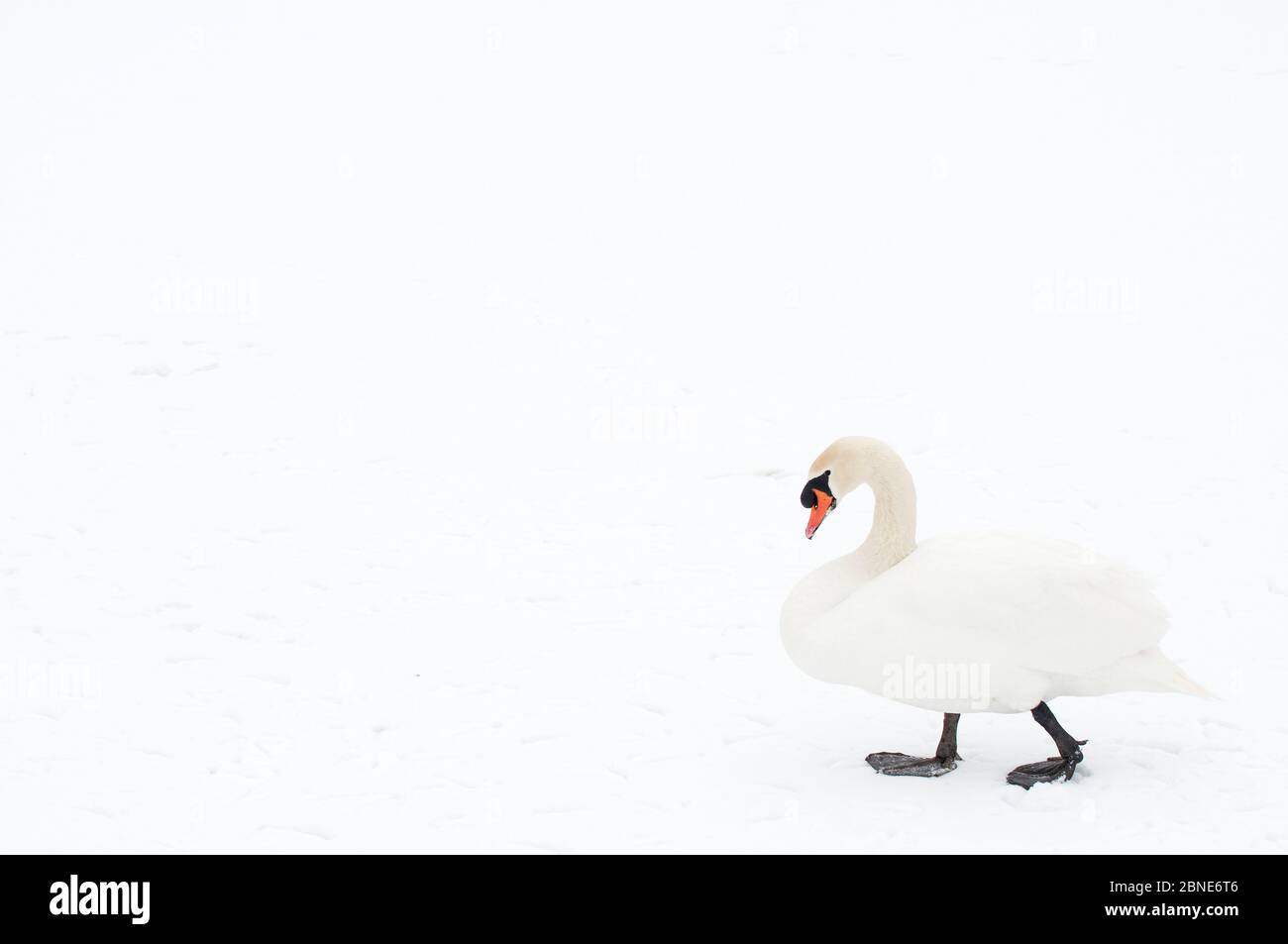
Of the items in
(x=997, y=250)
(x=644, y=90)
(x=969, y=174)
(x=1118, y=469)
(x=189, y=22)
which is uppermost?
(x=189, y=22)

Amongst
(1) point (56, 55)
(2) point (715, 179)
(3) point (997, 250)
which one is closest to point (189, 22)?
(1) point (56, 55)

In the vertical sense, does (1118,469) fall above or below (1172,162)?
below

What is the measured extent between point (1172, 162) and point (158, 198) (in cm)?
1283

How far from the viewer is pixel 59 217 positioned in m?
15.8

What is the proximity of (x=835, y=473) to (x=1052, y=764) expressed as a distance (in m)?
1.56

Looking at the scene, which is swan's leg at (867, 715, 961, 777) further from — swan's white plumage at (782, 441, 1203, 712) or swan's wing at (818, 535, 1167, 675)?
swan's wing at (818, 535, 1167, 675)

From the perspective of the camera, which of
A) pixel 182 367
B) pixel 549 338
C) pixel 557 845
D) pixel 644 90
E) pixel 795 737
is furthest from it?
pixel 644 90

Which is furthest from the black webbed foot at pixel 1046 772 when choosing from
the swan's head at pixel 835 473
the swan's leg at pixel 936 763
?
the swan's head at pixel 835 473

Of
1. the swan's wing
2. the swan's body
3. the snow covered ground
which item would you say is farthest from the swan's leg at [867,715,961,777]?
the swan's wing

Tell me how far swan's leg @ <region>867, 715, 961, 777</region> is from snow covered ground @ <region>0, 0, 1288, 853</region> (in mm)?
139

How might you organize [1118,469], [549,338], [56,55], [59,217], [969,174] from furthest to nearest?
[56,55]
[969,174]
[59,217]
[549,338]
[1118,469]

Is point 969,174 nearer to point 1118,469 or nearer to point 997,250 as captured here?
point 997,250

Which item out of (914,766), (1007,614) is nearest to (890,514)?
(1007,614)

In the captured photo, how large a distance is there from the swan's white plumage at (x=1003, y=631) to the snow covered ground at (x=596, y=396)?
Result: 54 centimetres
